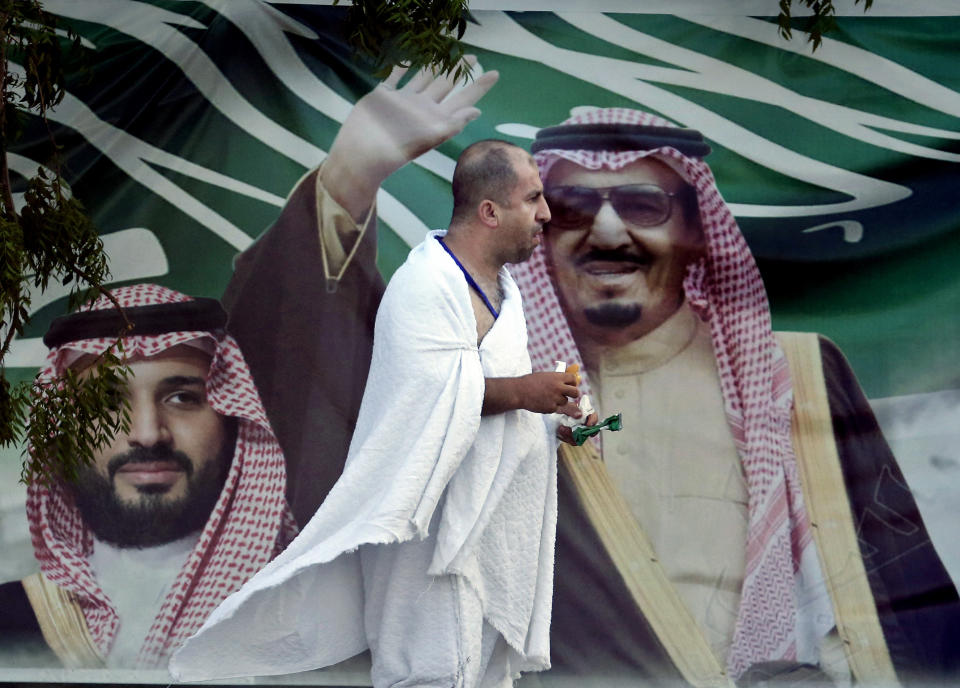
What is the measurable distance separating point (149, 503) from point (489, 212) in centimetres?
194

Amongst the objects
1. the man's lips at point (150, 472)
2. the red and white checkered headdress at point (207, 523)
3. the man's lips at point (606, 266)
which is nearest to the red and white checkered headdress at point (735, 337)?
the man's lips at point (606, 266)

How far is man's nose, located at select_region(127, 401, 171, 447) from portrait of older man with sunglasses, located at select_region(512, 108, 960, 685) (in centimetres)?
122

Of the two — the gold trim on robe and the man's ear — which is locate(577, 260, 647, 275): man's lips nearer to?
the man's ear

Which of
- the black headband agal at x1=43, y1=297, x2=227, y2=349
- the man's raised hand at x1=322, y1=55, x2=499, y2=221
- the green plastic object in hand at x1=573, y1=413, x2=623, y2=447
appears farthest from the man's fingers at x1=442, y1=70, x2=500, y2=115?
the green plastic object in hand at x1=573, y1=413, x2=623, y2=447

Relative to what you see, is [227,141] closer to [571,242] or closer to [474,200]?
[571,242]

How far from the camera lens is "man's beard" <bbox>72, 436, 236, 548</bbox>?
387 cm

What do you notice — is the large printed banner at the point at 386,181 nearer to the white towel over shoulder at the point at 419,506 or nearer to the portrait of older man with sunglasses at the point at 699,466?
the portrait of older man with sunglasses at the point at 699,466

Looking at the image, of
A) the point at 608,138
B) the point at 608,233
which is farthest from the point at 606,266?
the point at 608,138

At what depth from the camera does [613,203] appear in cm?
396

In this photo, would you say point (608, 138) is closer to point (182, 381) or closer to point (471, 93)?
point (471, 93)

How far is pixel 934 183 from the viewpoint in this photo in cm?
393

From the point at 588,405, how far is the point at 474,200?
48cm

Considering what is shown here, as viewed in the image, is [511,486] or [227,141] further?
[227,141]

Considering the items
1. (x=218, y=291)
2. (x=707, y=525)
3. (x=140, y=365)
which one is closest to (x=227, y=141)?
(x=218, y=291)
